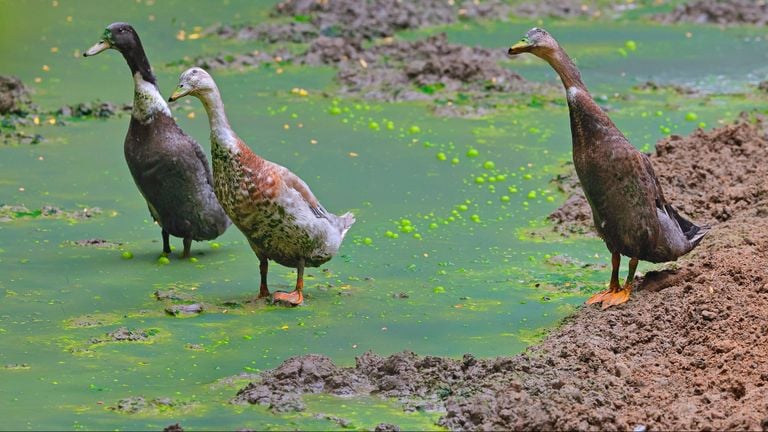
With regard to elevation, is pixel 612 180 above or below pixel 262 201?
above

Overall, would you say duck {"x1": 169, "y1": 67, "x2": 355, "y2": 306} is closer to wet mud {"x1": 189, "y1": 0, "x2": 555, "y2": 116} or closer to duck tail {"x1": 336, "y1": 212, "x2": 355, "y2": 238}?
duck tail {"x1": 336, "y1": 212, "x2": 355, "y2": 238}

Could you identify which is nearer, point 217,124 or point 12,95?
point 217,124

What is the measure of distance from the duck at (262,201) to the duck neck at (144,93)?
971 mm

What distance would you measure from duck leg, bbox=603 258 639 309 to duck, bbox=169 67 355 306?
1.69 meters

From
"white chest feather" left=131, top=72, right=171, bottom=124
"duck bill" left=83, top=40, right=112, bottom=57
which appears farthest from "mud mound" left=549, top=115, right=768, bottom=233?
"duck bill" left=83, top=40, right=112, bottom=57

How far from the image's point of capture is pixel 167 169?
29.1ft

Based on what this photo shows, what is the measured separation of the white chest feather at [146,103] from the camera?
8945mm

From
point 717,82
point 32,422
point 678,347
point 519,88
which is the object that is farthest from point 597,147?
point 717,82

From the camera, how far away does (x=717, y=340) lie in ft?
22.7

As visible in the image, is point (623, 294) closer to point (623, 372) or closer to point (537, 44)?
point (623, 372)

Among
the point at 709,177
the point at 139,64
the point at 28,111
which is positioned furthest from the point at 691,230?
the point at 28,111

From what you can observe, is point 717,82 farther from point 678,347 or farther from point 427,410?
point 427,410

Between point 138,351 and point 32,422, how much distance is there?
1209 millimetres

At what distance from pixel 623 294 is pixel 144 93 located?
3.40 metres
